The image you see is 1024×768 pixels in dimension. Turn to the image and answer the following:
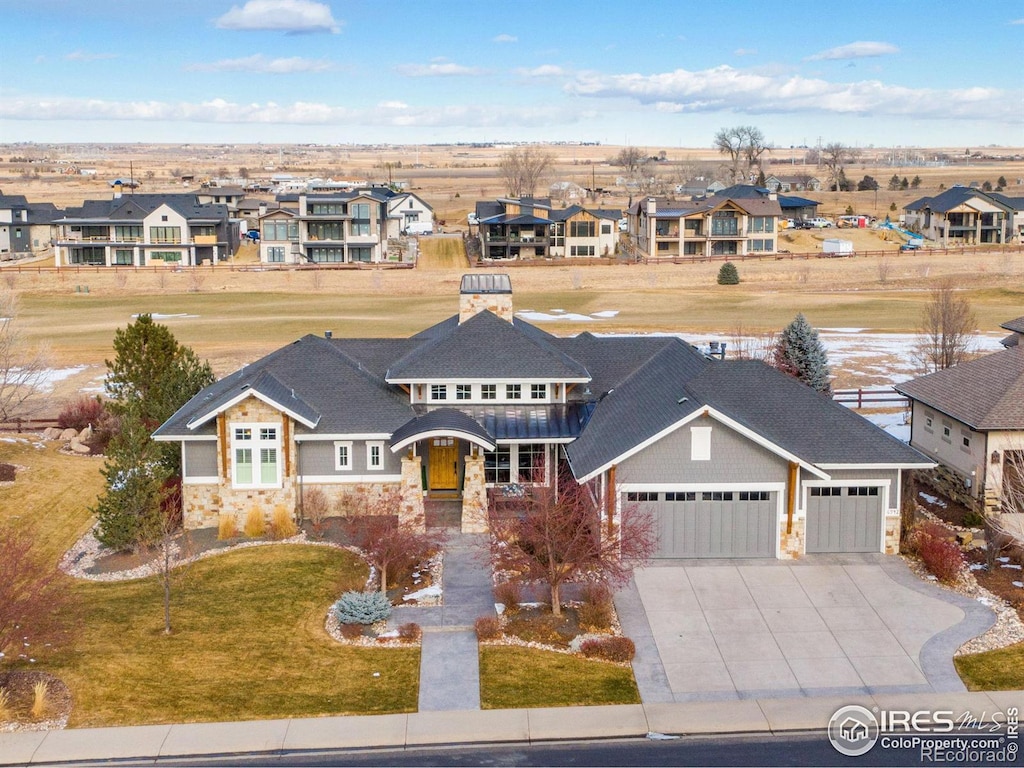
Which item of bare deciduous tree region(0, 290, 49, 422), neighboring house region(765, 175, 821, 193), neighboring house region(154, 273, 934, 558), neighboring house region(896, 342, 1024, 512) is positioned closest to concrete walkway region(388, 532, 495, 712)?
neighboring house region(154, 273, 934, 558)

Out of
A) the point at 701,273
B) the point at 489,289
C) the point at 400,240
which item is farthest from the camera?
the point at 400,240

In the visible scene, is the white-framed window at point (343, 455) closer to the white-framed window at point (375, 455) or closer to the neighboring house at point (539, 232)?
the white-framed window at point (375, 455)

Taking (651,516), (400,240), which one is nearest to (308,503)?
(651,516)

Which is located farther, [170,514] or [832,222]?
[832,222]

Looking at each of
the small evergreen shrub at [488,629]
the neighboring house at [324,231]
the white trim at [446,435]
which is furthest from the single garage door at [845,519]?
the neighboring house at [324,231]

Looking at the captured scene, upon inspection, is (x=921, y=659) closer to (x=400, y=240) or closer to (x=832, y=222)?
(x=400, y=240)

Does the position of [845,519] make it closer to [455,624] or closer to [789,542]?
[789,542]
